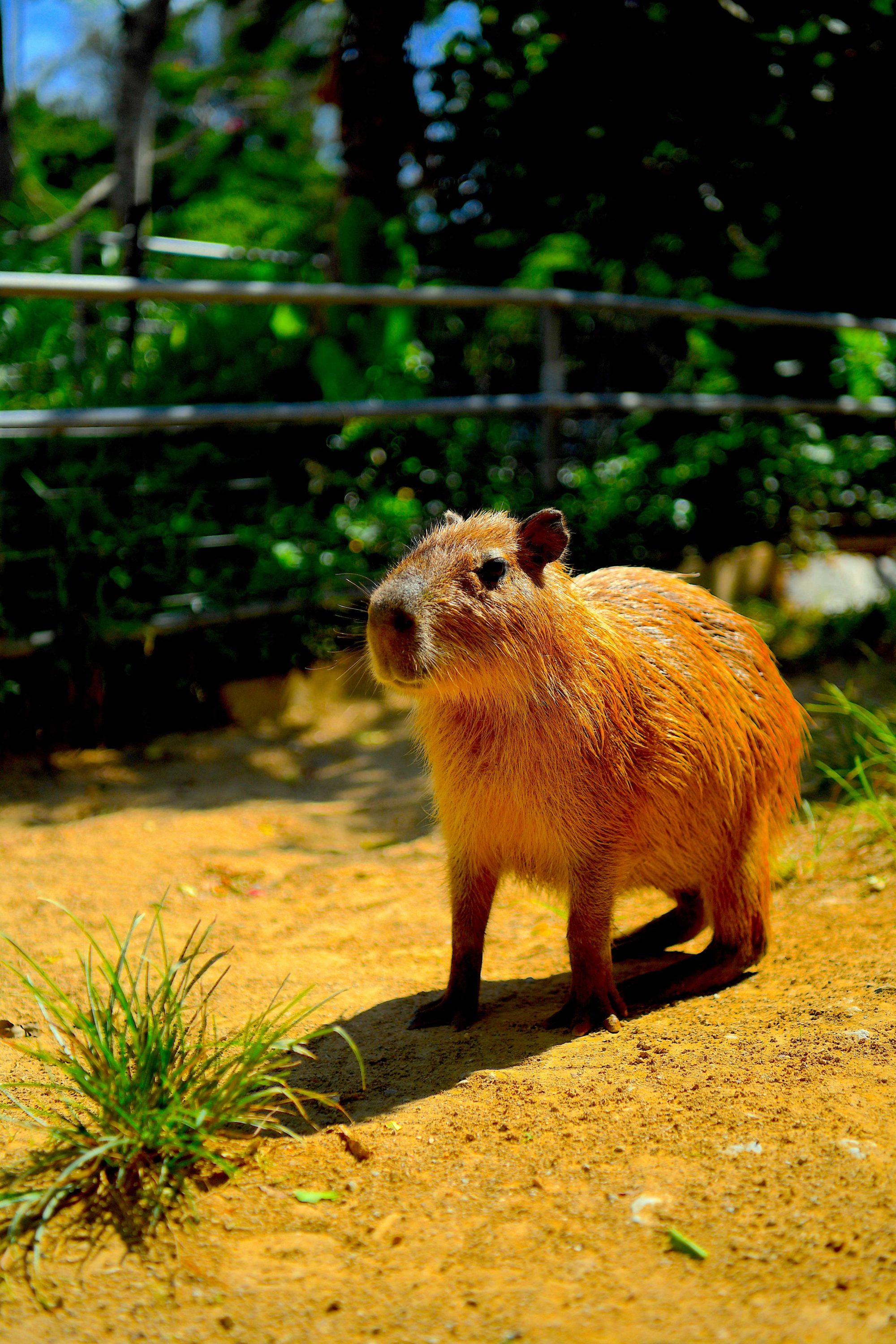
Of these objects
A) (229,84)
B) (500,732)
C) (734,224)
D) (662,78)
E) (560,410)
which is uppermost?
(229,84)

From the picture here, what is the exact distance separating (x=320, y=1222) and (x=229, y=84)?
64.8 feet

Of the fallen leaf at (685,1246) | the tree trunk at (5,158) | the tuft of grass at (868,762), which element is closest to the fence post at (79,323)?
the tree trunk at (5,158)

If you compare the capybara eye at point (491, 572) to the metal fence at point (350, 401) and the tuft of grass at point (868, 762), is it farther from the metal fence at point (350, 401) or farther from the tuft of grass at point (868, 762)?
the metal fence at point (350, 401)

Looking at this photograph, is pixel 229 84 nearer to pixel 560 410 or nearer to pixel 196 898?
pixel 560 410

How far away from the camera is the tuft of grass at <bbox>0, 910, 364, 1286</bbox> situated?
5.94 feet

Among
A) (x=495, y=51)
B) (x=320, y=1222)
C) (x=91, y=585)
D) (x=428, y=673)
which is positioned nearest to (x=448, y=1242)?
(x=320, y=1222)

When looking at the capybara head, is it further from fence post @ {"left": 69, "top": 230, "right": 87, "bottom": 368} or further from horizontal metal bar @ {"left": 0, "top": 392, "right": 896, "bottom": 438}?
fence post @ {"left": 69, "top": 230, "right": 87, "bottom": 368}

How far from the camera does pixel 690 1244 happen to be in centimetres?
170

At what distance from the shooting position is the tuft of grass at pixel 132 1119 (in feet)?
5.94

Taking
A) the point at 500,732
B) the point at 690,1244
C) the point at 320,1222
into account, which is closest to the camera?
the point at 690,1244

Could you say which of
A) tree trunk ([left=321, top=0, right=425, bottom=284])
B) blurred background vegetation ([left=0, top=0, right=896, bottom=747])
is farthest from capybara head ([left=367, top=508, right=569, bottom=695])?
tree trunk ([left=321, top=0, right=425, bottom=284])

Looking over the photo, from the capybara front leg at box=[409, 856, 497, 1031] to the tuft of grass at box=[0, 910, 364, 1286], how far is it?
1.57 ft

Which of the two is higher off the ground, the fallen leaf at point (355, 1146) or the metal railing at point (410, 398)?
the metal railing at point (410, 398)

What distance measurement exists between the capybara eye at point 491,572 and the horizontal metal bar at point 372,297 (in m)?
2.46
